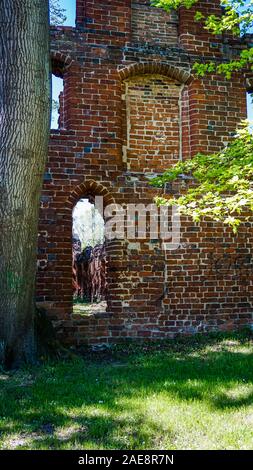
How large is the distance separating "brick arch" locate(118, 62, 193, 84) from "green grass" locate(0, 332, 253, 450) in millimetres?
4687

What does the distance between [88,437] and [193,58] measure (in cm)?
692

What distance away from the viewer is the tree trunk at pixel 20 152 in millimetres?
5137

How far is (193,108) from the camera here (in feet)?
26.7

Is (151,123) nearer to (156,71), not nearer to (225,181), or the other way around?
(156,71)

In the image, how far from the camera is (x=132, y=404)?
13.0 ft

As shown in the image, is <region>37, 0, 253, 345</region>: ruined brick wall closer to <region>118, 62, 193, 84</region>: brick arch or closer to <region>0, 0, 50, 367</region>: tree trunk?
<region>118, 62, 193, 84</region>: brick arch

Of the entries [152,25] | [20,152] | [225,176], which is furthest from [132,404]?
[152,25]

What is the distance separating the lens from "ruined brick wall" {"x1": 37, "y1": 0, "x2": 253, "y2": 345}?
24.0ft

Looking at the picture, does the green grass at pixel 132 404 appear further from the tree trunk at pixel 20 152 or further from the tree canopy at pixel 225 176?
→ the tree canopy at pixel 225 176

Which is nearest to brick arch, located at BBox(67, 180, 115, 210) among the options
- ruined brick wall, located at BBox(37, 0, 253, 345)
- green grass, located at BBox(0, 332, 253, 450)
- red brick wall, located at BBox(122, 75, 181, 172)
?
ruined brick wall, located at BBox(37, 0, 253, 345)

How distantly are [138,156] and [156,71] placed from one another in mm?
1539

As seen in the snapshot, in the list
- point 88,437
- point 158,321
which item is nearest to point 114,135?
point 158,321

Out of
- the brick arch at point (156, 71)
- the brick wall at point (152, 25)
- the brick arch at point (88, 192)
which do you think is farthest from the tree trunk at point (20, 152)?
the brick wall at point (152, 25)

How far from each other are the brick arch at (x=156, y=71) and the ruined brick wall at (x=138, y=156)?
2 centimetres
